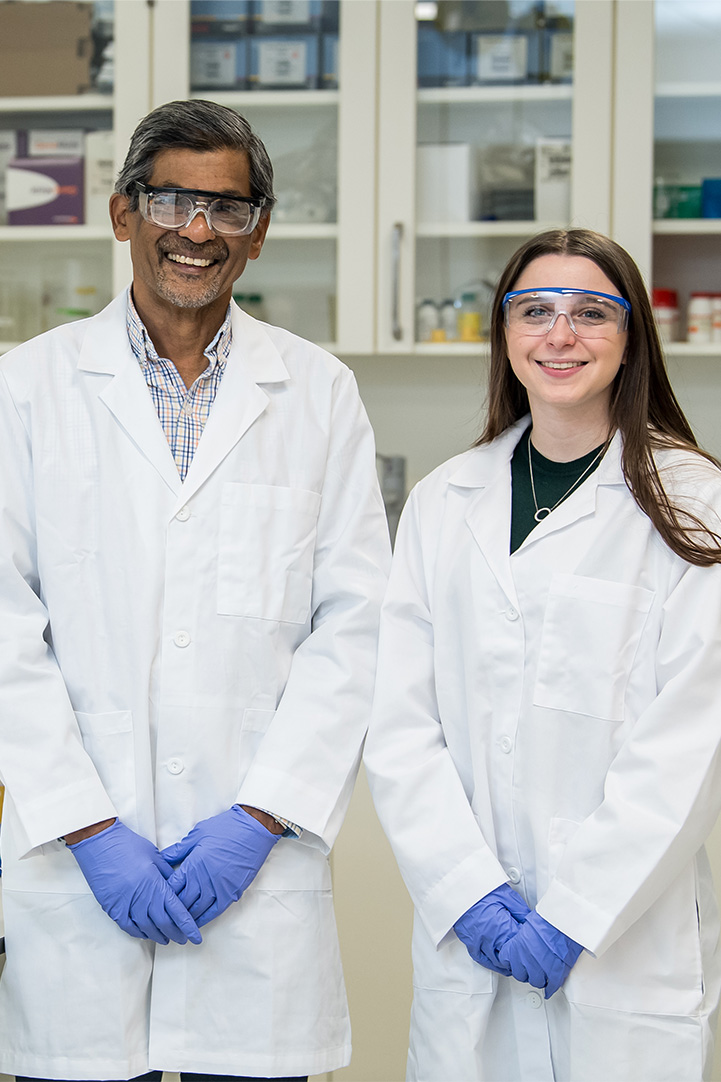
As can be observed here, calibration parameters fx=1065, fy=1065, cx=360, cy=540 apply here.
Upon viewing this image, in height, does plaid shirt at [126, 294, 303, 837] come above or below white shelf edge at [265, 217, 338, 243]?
below

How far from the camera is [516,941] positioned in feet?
3.65

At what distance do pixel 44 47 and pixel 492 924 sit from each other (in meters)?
2.34

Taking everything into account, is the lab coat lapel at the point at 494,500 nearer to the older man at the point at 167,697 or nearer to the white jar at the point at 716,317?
the older man at the point at 167,697

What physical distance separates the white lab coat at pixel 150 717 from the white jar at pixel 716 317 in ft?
5.06

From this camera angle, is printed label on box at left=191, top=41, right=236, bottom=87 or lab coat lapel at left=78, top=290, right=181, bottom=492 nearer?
lab coat lapel at left=78, top=290, right=181, bottom=492

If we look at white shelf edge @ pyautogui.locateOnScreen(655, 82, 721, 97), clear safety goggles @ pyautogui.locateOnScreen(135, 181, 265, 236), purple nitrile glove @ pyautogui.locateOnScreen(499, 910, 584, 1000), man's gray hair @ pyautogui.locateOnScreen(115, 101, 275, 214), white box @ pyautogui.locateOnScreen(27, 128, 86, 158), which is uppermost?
white shelf edge @ pyautogui.locateOnScreen(655, 82, 721, 97)

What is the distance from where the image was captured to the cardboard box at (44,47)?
2551 millimetres

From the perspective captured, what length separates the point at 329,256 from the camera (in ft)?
8.36

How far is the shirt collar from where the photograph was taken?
1299mm

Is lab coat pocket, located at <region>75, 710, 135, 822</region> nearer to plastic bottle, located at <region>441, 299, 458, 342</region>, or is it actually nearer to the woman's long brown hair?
the woman's long brown hair

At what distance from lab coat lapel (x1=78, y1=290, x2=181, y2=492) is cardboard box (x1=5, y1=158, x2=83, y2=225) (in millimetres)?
1472

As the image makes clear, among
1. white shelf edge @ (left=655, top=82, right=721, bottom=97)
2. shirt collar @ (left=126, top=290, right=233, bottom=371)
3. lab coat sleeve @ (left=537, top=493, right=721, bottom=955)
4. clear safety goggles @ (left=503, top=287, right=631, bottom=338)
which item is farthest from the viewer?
white shelf edge @ (left=655, top=82, right=721, bottom=97)

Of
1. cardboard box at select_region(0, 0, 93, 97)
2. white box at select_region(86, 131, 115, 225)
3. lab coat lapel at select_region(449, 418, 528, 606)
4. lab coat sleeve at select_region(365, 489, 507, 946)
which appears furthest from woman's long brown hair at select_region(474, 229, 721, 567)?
cardboard box at select_region(0, 0, 93, 97)

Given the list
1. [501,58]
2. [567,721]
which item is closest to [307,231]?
[501,58]
